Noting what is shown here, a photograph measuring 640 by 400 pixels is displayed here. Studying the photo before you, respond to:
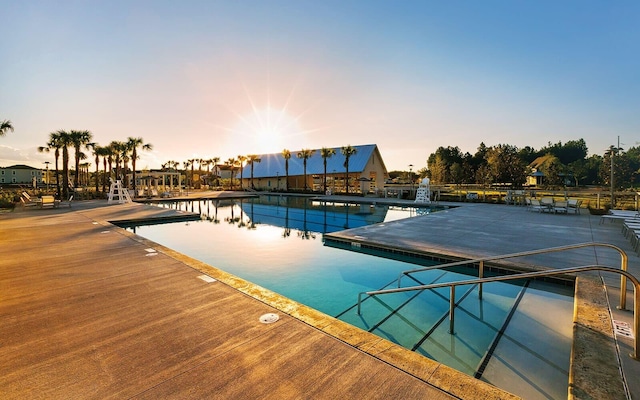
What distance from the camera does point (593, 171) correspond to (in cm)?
5125

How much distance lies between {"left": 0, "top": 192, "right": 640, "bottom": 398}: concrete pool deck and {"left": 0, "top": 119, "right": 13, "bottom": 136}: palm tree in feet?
56.6

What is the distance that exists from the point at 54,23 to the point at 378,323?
583 inches

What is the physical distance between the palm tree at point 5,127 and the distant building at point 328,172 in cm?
2448

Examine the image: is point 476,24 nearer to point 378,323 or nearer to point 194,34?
point 194,34

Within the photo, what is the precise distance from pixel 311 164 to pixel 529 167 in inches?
1553

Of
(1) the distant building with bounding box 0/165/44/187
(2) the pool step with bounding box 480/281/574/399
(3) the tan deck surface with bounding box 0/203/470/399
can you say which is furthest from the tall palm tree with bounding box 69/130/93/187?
(1) the distant building with bounding box 0/165/44/187

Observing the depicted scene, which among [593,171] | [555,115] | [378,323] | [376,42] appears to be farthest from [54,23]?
[593,171]

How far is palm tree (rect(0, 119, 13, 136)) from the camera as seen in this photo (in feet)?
53.6

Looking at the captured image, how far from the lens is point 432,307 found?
496cm

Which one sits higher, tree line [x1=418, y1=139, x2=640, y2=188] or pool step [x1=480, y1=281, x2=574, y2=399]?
tree line [x1=418, y1=139, x2=640, y2=188]

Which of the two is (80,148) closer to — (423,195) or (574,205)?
(423,195)

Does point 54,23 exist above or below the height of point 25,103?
above

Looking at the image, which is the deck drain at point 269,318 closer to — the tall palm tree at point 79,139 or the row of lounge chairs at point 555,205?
the row of lounge chairs at point 555,205

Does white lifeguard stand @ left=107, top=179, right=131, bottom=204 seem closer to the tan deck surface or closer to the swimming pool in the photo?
the swimming pool
